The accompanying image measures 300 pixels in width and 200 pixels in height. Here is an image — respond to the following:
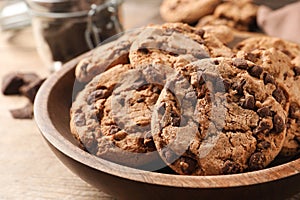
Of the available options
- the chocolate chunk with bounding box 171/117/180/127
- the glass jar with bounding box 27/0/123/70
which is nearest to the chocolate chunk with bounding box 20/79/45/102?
the glass jar with bounding box 27/0/123/70

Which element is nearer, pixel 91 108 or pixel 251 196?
pixel 251 196

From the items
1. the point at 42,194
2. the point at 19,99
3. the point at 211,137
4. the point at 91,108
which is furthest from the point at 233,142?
the point at 19,99

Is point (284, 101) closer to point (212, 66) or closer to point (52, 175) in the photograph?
point (212, 66)

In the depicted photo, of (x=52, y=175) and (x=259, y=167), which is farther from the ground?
(x=259, y=167)

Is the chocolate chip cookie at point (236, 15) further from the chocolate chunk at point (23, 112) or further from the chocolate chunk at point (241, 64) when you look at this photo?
the chocolate chunk at point (241, 64)

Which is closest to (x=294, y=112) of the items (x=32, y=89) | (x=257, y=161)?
(x=257, y=161)

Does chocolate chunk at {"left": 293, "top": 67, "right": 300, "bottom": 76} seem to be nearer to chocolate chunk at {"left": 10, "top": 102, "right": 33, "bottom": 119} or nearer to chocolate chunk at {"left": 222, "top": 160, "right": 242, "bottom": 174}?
chocolate chunk at {"left": 222, "top": 160, "right": 242, "bottom": 174}

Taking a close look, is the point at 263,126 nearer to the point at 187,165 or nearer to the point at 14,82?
the point at 187,165
